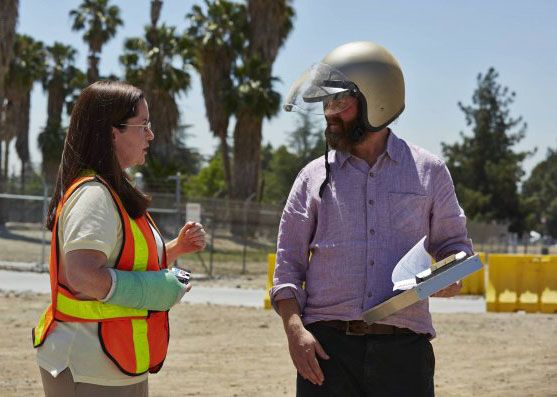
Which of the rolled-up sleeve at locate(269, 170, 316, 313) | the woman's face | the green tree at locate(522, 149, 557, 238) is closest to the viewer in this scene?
the woman's face

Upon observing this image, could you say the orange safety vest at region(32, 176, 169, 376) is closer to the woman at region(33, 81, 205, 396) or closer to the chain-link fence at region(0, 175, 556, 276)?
the woman at region(33, 81, 205, 396)

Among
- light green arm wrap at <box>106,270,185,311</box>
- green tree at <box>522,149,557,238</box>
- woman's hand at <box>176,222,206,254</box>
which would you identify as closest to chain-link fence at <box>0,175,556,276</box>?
woman's hand at <box>176,222,206,254</box>

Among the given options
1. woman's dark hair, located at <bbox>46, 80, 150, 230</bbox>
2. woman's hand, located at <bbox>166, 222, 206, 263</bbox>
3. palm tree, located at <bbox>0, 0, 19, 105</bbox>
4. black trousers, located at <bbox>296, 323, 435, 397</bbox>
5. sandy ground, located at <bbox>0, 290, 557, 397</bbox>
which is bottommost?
sandy ground, located at <bbox>0, 290, 557, 397</bbox>

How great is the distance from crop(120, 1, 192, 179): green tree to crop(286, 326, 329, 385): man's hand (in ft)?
117

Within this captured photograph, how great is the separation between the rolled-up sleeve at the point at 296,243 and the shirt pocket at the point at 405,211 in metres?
0.29

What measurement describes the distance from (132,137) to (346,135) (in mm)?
783

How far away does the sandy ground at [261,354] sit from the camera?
823cm

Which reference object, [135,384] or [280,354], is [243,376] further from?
[135,384]

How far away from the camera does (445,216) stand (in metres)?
3.51

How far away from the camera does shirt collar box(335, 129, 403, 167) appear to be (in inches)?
138

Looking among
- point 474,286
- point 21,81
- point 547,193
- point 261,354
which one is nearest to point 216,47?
point 21,81

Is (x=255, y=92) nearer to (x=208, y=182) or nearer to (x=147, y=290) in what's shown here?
(x=147, y=290)

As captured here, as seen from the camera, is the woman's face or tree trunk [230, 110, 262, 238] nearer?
the woman's face

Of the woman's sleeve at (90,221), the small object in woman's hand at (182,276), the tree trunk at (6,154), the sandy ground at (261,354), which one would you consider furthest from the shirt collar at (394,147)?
the tree trunk at (6,154)
